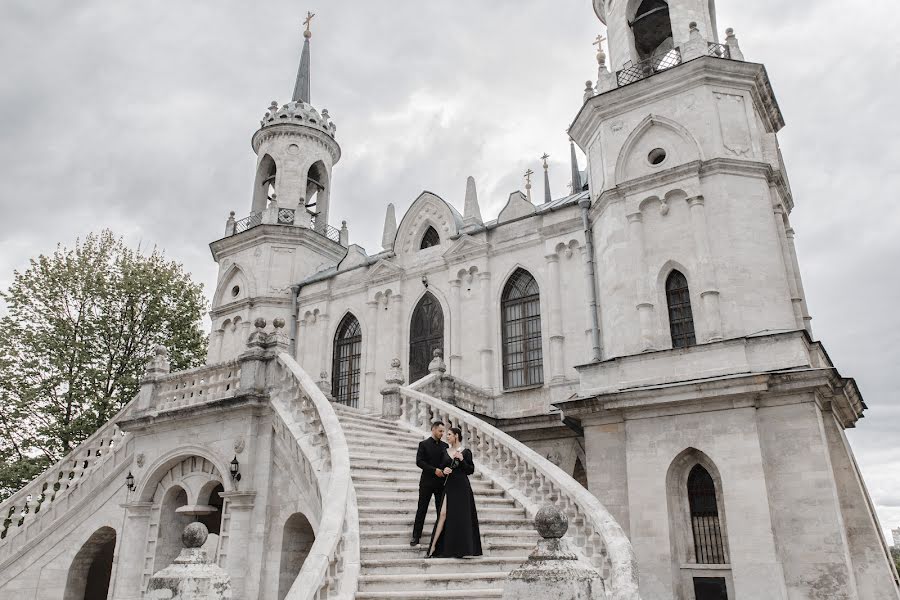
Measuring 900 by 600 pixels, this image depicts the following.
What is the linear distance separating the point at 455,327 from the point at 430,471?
491 inches

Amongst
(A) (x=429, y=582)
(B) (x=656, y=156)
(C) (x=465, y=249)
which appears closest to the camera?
(A) (x=429, y=582)

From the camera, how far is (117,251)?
1073 inches

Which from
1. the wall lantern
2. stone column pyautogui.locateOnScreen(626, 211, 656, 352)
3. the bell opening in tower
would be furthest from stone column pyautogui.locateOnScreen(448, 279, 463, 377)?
the bell opening in tower

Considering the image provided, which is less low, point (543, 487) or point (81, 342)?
point (81, 342)

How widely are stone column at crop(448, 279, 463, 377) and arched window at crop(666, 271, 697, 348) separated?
6986 millimetres

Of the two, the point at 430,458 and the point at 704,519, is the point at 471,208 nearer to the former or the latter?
the point at 704,519

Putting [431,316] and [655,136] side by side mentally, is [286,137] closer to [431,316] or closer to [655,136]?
[431,316]

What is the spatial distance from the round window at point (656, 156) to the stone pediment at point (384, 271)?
941cm

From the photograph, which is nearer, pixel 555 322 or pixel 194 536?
pixel 194 536

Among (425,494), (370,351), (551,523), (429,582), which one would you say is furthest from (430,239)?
(551,523)

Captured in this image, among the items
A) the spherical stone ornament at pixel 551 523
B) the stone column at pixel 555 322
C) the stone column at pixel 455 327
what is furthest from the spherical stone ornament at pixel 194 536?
the stone column at pixel 455 327

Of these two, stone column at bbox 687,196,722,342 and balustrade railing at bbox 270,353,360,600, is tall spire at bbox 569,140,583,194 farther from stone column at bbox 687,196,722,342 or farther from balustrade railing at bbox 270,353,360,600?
balustrade railing at bbox 270,353,360,600

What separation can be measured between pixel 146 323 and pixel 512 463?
772 inches

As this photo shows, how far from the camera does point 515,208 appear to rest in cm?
2139
